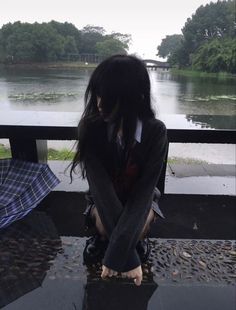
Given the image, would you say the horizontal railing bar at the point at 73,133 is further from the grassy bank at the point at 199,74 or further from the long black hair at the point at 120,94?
the grassy bank at the point at 199,74

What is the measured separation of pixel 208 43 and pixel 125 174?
19328 mm

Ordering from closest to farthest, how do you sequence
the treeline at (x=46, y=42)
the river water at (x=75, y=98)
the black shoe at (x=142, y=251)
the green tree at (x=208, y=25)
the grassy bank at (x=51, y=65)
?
1. the black shoe at (x=142, y=251)
2. the river water at (x=75, y=98)
3. the treeline at (x=46, y=42)
4. the grassy bank at (x=51, y=65)
5. the green tree at (x=208, y=25)

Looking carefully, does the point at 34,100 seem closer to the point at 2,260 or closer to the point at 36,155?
the point at 36,155

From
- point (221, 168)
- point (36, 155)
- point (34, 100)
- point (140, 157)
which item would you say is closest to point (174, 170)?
point (221, 168)

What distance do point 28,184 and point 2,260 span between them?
635 millimetres

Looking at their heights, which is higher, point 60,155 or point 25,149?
point 25,149

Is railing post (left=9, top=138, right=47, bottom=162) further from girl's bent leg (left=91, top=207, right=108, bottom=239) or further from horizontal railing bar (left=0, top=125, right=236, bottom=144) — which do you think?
girl's bent leg (left=91, top=207, right=108, bottom=239)

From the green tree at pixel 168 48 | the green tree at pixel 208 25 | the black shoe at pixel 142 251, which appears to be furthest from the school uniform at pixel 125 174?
the green tree at pixel 168 48

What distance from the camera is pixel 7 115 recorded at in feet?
10.4

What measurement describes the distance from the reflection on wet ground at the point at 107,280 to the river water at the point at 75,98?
1519mm

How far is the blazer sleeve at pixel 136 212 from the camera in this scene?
142 cm

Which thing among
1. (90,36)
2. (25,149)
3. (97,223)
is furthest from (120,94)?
(90,36)

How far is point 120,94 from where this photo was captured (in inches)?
58.2

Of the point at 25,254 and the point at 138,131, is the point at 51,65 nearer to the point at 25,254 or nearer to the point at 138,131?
the point at 25,254
